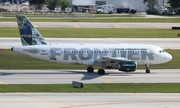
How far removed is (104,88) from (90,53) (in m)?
10.9

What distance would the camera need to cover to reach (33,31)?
5462 cm

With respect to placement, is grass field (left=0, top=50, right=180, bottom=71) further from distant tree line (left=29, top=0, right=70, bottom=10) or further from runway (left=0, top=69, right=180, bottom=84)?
distant tree line (left=29, top=0, right=70, bottom=10)

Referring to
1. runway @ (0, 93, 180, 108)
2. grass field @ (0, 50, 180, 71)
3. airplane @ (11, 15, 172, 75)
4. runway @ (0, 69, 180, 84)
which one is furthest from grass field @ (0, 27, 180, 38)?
runway @ (0, 93, 180, 108)

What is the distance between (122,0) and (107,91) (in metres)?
156

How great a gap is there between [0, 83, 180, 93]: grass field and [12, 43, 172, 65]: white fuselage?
27.6 feet

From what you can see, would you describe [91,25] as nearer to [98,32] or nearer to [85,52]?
[98,32]

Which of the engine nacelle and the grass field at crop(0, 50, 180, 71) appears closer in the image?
the engine nacelle

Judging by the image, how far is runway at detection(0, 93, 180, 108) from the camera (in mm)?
36031

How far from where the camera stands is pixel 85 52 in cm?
5453

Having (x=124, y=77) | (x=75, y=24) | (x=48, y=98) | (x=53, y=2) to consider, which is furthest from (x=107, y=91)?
(x=53, y=2)

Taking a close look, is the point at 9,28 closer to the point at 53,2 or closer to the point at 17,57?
the point at 17,57

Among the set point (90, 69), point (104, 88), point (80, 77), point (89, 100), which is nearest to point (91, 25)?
point (90, 69)

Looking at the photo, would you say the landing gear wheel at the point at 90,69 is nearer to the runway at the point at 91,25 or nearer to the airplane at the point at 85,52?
the airplane at the point at 85,52

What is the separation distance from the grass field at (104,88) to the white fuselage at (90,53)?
27.6ft
